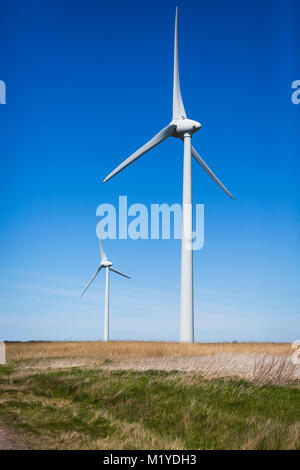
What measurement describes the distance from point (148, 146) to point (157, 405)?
3053cm

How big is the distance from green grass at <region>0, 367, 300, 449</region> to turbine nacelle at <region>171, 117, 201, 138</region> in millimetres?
29176

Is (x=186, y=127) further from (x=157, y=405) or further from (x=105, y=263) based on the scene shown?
(x=157, y=405)

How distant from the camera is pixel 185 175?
41.9m

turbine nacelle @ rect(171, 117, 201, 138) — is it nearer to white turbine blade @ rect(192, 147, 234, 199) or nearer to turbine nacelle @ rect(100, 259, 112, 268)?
white turbine blade @ rect(192, 147, 234, 199)

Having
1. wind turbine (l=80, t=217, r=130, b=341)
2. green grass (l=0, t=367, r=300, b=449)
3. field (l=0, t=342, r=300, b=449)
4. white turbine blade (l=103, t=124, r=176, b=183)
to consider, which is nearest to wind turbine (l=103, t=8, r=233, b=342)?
white turbine blade (l=103, t=124, r=176, b=183)

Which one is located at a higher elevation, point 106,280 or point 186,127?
point 186,127

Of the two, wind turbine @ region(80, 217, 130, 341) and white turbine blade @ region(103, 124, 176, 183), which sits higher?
white turbine blade @ region(103, 124, 176, 183)

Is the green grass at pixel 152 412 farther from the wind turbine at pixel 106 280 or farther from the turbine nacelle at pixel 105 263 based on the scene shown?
the turbine nacelle at pixel 105 263

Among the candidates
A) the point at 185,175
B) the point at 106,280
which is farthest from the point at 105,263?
the point at 185,175

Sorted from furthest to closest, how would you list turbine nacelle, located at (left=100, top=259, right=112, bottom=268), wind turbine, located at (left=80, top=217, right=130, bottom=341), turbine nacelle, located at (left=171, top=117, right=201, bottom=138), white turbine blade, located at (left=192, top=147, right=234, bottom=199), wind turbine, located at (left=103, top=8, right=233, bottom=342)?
1. turbine nacelle, located at (left=100, top=259, right=112, bottom=268)
2. wind turbine, located at (left=80, top=217, right=130, bottom=341)
3. white turbine blade, located at (left=192, top=147, right=234, bottom=199)
4. turbine nacelle, located at (left=171, top=117, right=201, bottom=138)
5. wind turbine, located at (left=103, top=8, right=233, bottom=342)

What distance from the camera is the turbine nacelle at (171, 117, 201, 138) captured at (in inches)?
1788

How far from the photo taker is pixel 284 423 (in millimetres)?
13422

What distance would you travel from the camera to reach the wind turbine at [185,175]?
128 ft
